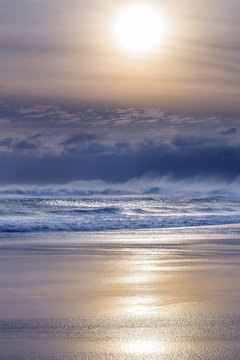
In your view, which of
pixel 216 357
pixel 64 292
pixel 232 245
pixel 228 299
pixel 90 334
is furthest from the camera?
pixel 232 245

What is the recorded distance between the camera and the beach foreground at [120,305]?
4141 millimetres

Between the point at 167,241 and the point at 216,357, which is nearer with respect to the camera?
the point at 216,357

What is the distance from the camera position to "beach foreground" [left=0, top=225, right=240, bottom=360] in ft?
13.6

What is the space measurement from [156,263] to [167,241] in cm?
430

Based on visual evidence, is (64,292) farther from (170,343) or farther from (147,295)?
(170,343)

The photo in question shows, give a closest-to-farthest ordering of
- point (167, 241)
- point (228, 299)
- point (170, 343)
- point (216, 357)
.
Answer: point (216, 357)
point (170, 343)
point (228, 299)
point (167, 241)

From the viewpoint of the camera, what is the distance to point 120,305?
5.65 meters

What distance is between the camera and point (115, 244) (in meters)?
12.5

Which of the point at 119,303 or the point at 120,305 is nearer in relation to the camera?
the point at 120,305

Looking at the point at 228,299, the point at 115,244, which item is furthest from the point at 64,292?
A: the point at 115,244

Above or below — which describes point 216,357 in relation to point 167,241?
below

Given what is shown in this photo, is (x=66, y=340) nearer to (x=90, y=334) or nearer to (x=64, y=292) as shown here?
(x=90, y=334)

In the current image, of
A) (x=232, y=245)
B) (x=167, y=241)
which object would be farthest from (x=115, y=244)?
(x=232, y=245)

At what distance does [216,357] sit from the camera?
153 inches
